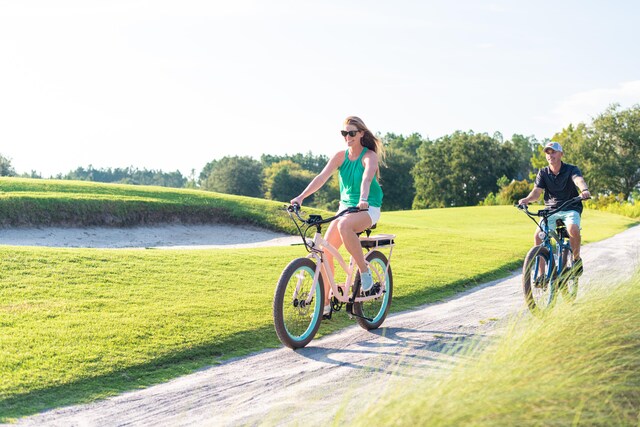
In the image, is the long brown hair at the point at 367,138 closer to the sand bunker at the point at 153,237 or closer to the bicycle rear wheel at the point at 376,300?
the bicycle rear wheel at the point at 376,300

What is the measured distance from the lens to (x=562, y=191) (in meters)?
9.72

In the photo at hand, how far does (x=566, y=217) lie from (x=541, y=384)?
635cm

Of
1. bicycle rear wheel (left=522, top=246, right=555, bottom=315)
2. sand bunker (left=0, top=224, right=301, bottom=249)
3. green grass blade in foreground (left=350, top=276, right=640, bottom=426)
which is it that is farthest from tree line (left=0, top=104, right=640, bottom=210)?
green grass blade in foreground (left=350, top=276, right=640, bottom=426)

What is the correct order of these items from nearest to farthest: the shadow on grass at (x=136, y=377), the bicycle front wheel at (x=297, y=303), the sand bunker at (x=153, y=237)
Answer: the shadow on grass at (x=136, y=377)
the bicycle front wheel at (x=297, y=303)
the sand bunker at (x=153, y=237)

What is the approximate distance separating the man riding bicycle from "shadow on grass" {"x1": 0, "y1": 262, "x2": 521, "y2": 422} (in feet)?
10.7

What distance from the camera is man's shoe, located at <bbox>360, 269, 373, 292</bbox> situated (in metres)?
8.29

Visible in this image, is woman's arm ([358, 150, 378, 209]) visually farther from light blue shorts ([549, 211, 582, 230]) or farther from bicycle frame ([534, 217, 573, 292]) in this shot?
light blue shorts ([549, 211, 582, 230])

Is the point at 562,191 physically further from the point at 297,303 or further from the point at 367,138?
the point at 297,303

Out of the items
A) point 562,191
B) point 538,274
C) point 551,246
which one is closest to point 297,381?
point 538,274

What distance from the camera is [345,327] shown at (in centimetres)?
916

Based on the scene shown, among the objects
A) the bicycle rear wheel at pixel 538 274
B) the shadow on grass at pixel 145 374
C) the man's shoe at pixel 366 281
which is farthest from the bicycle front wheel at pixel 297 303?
the bicycle rear wheel at pixel 538 274

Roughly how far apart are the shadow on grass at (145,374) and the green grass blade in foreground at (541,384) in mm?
3426

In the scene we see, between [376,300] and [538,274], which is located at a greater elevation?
[538,274]

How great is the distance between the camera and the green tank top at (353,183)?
26.6 ft
